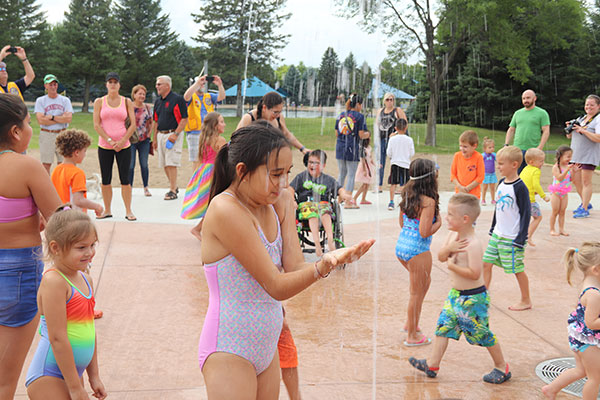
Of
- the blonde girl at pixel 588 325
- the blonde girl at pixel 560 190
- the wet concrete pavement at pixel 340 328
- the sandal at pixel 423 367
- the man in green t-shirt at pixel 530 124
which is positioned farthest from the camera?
the man in green t-shirt at pixel 530 124

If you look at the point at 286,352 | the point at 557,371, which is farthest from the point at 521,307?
the point at 286,352

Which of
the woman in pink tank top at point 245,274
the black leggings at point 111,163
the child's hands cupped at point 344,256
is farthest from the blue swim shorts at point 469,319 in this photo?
the black leggings at point 111,163

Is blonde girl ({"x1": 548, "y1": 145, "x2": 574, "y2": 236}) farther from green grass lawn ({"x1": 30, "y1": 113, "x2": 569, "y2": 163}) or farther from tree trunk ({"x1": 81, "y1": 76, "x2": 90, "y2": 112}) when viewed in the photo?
tree trunk ({"x1": 81, "y1": 76, "x2": 90, "y2": 112})

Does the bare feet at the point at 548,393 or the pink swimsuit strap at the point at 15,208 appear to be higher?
the pink swimsuit strap at the point at 15,208

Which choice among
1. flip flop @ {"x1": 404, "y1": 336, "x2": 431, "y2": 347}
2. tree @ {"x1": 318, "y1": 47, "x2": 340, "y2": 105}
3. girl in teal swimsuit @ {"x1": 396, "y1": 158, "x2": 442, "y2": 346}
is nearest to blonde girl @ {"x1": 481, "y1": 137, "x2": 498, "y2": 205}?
girl in teal swimsuit @ {"x1": 396, "y1": 158, "x2": 442, "y2": 346}

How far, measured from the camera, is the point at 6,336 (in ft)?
9.06

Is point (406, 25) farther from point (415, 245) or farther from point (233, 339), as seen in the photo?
point (233, 339)

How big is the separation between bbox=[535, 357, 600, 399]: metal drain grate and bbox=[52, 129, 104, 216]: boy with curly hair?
147 inches

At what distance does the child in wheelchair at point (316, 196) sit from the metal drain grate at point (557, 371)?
267cm

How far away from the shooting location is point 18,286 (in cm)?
276

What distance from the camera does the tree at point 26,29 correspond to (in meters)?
52.3

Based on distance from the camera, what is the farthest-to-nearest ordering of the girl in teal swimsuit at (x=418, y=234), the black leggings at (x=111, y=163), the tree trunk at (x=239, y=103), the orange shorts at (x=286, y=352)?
the tree trunk at (x=239, y=103) < the black leggings at (x=111, y=163) < the girl in teal swimsuit at (x=418, y=234) < the orange shorts at (x=286, y=352)

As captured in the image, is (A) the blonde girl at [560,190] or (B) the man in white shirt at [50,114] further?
(B) the man in white shirt at [50,114]

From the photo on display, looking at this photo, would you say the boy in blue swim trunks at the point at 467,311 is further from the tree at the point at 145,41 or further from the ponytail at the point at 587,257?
the tree at the point at 145,41
